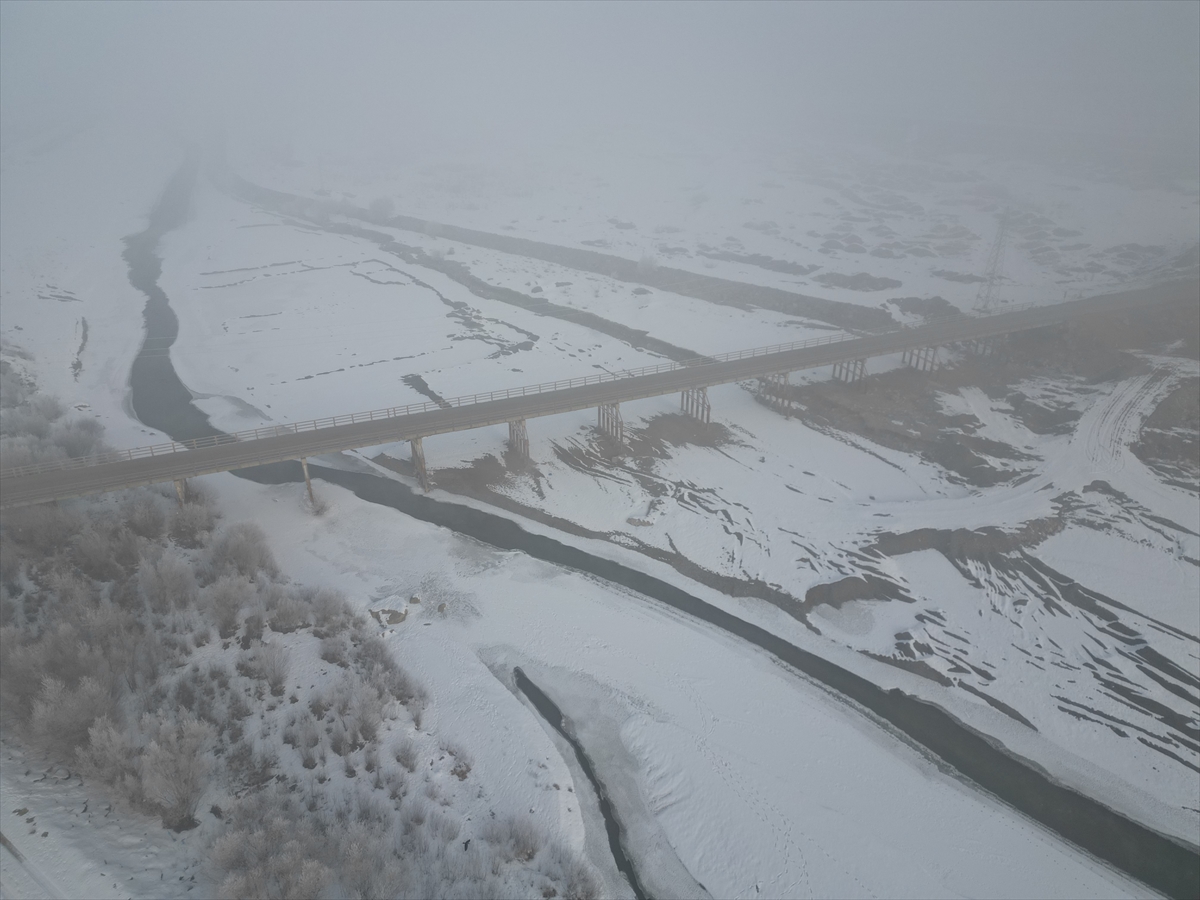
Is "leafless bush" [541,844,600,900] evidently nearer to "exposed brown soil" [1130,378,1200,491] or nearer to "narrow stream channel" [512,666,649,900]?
"narrow stream channel" [512,666,649,900]

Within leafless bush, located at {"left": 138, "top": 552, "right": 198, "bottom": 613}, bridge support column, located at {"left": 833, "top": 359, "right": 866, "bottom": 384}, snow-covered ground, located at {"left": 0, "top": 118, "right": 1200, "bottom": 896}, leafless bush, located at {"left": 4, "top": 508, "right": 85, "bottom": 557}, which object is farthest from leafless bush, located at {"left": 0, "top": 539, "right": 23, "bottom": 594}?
bridge support column, located at {"left": 833, "top": 359, "right": 866, "bottom": 384}

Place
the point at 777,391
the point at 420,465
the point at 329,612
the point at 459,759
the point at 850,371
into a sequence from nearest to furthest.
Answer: the point at 459,759
the point at 329,612
the point at 420,465
the point at 777,391
the point at 850,371

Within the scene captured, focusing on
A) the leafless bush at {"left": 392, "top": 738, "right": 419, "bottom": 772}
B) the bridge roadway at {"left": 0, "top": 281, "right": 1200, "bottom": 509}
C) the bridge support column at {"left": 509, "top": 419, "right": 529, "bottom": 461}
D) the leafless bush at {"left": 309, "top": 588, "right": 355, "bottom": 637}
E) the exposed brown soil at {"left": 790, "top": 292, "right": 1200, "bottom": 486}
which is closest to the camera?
the leafless bush at {"left": 392, "top": 738, "right": 419, "bottom": 772}

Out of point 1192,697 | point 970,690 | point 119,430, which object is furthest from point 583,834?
point 119,430

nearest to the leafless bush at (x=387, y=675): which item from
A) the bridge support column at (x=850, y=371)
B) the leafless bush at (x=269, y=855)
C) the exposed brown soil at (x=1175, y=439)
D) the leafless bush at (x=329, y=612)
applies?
the leafless bush at (x=329, y=612)

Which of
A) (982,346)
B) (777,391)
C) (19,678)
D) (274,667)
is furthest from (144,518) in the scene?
(982,346)

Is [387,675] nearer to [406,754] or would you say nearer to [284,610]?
[406,754]
